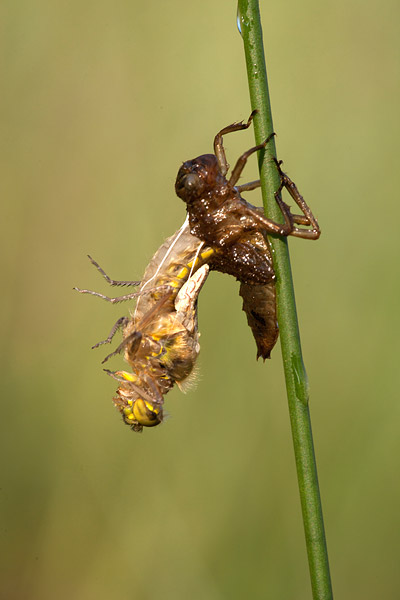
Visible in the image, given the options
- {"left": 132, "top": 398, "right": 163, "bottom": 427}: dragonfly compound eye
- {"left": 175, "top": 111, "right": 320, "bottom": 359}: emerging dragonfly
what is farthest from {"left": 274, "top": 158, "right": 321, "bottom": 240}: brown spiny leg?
{"left": 132, "top": 398, "right": 163, "bottom": 427}: dragonfly compound eye

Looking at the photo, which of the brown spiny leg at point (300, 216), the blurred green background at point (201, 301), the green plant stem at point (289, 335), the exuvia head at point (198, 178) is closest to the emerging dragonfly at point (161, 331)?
the exuvia head at point (198, 178)

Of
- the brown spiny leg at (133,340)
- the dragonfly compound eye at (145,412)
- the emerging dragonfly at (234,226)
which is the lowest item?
the dragonfly compound eye at (145,412)

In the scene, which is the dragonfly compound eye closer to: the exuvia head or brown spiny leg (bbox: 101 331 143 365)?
brown spiny leg (bbox: 101 331 143 365)

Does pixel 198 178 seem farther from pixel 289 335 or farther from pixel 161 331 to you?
pixel 289 335

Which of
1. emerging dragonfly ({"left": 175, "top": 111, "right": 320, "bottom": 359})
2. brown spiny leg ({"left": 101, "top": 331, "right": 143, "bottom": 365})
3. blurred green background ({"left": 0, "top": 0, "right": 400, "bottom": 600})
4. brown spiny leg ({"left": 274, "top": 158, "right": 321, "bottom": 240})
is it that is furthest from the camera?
blurred green background ({"left": 0, "top": 0, "right": 400, "bottom": 600})

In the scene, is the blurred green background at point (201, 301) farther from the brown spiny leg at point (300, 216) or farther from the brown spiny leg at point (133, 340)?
the brown spiny leg at point (300, 216)

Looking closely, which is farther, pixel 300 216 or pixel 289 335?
pixel 300 216

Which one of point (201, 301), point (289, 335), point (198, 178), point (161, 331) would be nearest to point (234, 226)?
point (198, 178)
